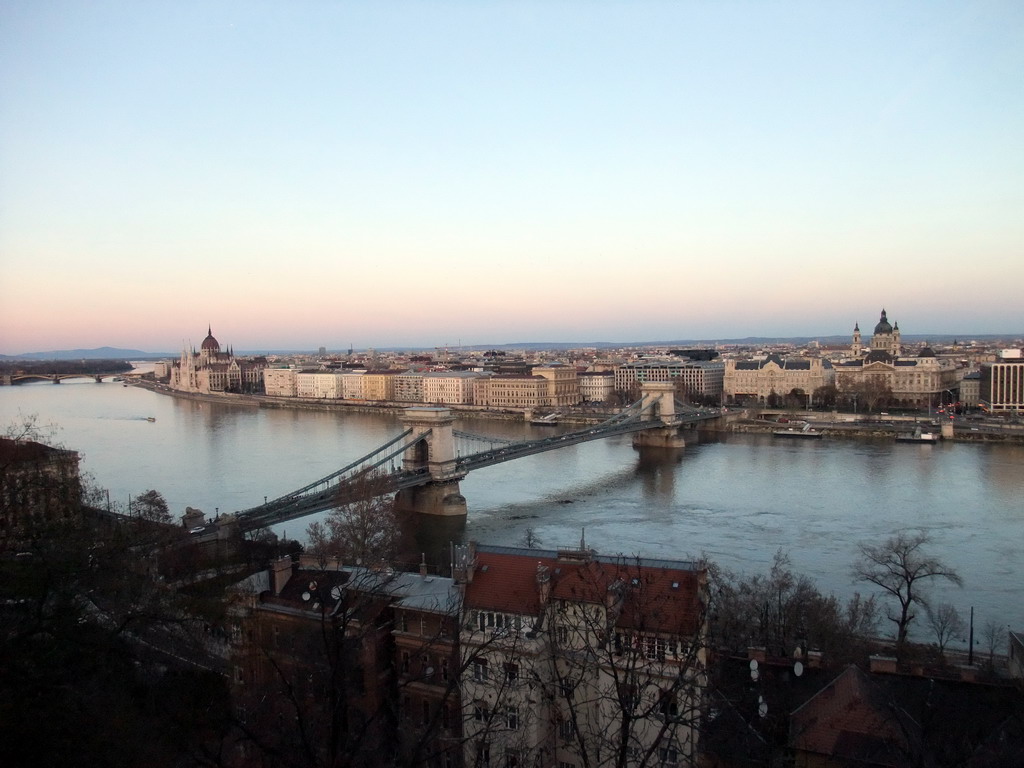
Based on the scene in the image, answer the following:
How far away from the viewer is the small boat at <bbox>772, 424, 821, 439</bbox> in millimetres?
21266

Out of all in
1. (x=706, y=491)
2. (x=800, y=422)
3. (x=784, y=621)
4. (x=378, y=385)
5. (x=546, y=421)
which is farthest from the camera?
(x=378, y=385)

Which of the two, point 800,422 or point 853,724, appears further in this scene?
point 800,422

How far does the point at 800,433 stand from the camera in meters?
21.5

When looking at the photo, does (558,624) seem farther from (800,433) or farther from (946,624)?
(800,433)

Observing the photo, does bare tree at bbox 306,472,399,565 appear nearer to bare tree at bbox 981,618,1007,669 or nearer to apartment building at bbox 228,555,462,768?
apartment building at bbox 228,555,462,768

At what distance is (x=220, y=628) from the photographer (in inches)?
194

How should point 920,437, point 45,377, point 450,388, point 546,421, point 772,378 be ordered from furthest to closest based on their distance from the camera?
point 45,377 → point 450,388 → point 772,378 → point 546,421 → point 920,437

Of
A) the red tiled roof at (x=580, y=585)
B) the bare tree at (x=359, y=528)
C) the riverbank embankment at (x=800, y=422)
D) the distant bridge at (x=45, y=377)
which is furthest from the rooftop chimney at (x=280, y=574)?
the distant bridge at (x=45, y=377)

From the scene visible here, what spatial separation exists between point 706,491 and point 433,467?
451 cm

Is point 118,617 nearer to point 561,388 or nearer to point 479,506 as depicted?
point 479,506

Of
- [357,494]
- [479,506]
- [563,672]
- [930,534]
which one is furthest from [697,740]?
[479,506]

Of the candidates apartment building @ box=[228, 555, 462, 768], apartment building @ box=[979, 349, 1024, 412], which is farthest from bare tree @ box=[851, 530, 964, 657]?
apartment building @ box=[979, 349, 1024, 412]

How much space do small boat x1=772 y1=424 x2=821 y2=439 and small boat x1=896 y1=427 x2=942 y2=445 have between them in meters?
1.99

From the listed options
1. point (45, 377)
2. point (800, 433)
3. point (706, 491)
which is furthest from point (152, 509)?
point (45, 377)
